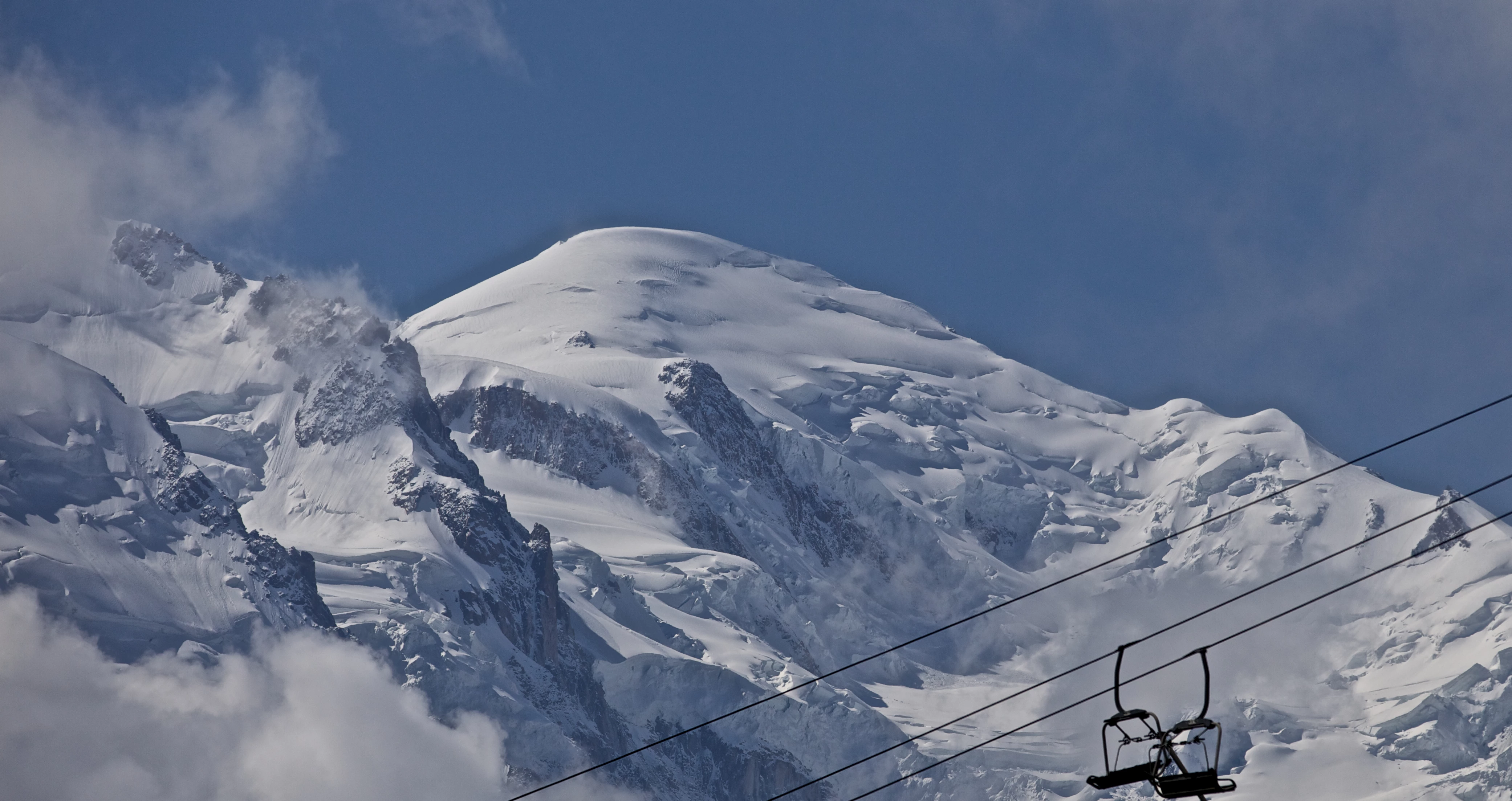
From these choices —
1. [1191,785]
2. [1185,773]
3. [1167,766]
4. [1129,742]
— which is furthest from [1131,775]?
[1191,785]

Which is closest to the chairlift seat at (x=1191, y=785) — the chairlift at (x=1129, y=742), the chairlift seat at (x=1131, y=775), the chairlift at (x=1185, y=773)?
the chairlift at (x=1185, y=773)

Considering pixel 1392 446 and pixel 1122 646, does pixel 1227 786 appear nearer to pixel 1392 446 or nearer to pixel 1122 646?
pixel 1122 646

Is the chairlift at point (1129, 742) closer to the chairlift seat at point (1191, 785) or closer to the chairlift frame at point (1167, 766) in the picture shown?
the chairlift frame at point (1167, 766)

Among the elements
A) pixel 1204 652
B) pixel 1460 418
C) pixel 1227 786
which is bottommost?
pixel 1227 786

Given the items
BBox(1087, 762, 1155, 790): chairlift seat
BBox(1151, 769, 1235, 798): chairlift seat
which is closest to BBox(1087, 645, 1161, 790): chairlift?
BBox(1087, 762, 1155, 790): chairlift seat

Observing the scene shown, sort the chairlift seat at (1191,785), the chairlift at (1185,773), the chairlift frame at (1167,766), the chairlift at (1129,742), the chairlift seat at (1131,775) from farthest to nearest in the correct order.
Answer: the chairlift seat at (1131,775)
the chairlift at (1129,742)
the chairlift frame at (1167,766)
the chairlift at (1185,773)
the chairlift seat at (1191,785)

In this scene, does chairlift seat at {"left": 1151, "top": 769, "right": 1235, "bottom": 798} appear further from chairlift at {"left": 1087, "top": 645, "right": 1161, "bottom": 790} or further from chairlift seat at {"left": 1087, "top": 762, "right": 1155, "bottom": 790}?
chairlift seat at {"left": 1087, "top": 762, "right": 1155, "bottom": 790}

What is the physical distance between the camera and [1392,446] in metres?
39.7

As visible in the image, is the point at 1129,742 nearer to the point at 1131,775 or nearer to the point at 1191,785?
the point at 1131,775

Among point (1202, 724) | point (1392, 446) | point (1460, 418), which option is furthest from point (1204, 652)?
point (1392, 446)

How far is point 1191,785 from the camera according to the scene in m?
22.8

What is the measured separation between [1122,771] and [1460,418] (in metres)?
15.1

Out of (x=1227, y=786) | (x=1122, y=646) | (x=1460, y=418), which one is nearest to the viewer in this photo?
(x=1227, y=786)

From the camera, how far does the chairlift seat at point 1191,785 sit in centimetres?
2233
